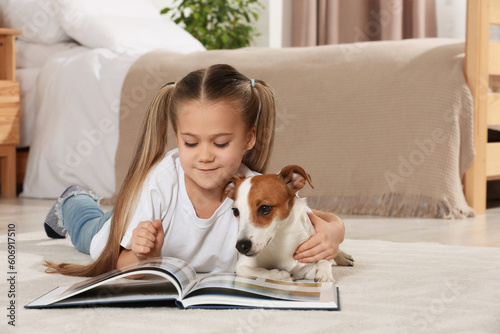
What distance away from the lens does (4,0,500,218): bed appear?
7.65 ft

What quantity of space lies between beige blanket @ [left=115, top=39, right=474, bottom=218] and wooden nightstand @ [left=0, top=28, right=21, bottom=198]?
42.9 inches

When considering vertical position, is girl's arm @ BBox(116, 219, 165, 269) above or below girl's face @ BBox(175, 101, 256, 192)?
below

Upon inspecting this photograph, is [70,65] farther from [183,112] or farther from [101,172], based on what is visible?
[183,112]

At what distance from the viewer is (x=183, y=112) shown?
1.24 meters

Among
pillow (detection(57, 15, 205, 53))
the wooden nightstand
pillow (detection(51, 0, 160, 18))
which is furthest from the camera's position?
pillow (detection(51, 0, 160, 18))

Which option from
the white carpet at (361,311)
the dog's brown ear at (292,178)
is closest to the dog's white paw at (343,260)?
the white carpet at (361,311)

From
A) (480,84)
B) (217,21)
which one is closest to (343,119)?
(480,84)

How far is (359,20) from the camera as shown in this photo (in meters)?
4.52

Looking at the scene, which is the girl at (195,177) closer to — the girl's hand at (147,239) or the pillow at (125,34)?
the girl's hand at (147,239)

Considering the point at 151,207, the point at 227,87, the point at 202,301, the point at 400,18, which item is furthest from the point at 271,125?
the point at 400,18

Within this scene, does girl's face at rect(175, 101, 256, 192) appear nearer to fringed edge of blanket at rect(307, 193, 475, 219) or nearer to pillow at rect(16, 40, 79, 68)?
fringed edge of blanket at rect(307, 193, 475, 219)

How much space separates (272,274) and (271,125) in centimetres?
30

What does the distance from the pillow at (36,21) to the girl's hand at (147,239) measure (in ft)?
8.04

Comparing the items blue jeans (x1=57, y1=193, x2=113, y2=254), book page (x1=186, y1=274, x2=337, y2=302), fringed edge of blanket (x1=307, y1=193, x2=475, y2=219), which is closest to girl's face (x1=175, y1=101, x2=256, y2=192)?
book page (x1=186, y1=274, x2=337, y2=302)
